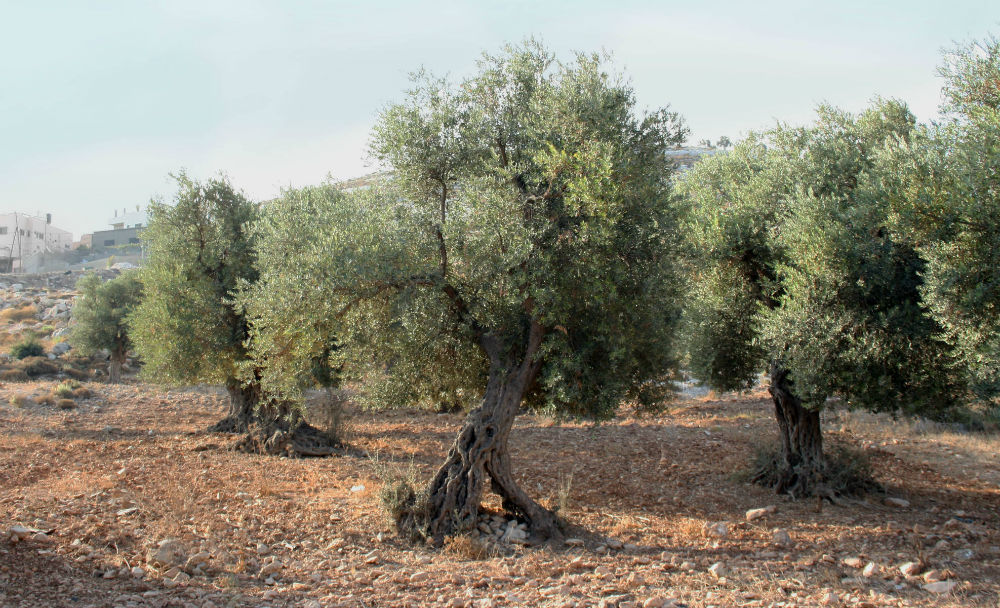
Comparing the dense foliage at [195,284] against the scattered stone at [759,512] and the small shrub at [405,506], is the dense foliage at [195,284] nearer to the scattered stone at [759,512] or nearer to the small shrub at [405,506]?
the small shrub at [405,506]

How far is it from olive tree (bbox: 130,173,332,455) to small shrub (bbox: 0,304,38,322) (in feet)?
148

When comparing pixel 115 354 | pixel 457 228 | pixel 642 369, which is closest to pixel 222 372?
pixel 457 228

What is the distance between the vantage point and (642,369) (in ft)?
38.5

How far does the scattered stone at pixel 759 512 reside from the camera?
1196 cm

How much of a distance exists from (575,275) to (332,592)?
5.48 m

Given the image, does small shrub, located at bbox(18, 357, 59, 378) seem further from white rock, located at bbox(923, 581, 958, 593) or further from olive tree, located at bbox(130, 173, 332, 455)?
white rock, located at bbox(923, 581, 958, 593)

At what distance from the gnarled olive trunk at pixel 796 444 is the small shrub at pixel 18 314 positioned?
6053 cm

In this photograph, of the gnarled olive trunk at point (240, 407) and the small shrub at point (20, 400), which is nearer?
the gnarled olive trunk at point (240, 407)

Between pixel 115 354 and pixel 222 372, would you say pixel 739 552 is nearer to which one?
pixel 222 372

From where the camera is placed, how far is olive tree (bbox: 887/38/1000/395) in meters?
8.52

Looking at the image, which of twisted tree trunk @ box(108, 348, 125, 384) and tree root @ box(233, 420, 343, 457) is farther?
twisted tree trunk @ box(108, 348, 125, 384)

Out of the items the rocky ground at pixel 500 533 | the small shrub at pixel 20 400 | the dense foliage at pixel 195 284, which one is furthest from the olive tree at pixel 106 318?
the dense foliage at pixel 195 284

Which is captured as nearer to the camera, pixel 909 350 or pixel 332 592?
pixel 332 592

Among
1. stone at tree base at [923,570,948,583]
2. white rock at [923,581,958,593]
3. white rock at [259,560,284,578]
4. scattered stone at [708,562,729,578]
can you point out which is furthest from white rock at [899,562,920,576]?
white rock at [259,560,284,578]
